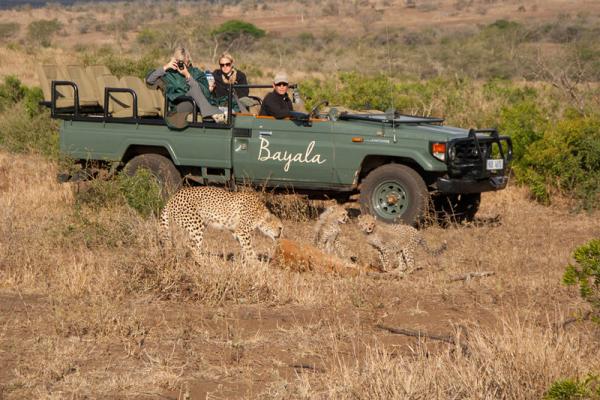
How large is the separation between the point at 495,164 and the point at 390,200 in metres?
1.21

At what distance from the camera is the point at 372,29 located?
2028 inches

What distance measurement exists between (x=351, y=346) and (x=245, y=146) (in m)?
4.79

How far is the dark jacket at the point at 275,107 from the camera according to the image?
11.1 metres

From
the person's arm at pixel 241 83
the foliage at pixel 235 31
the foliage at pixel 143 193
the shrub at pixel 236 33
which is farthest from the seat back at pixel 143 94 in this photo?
the foliage at pixel 235 31

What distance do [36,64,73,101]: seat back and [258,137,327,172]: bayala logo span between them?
8.12 feet

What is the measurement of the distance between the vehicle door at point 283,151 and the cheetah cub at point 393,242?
1538 mm

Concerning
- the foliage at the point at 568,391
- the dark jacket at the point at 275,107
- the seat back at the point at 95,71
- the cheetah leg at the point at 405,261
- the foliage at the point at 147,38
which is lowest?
the cheetah leg at the point at 405,261

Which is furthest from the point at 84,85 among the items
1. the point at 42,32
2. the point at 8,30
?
the point at 8,30

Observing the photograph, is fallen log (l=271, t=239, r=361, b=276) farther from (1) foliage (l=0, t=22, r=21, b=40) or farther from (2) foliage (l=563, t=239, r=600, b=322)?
(1) foliage (l=0, t=22, r=21, b=40)

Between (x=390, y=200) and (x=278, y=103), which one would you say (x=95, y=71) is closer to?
(x=278, y=103)

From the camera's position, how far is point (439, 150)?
1056 centimetres

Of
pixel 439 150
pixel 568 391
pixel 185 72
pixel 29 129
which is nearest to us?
pixel 568 391

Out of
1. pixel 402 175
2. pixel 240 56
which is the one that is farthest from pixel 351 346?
pixel 240 56

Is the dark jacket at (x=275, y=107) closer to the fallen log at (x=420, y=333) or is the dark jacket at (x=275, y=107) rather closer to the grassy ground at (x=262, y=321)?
the grassy ground at (x=262, y=321)
